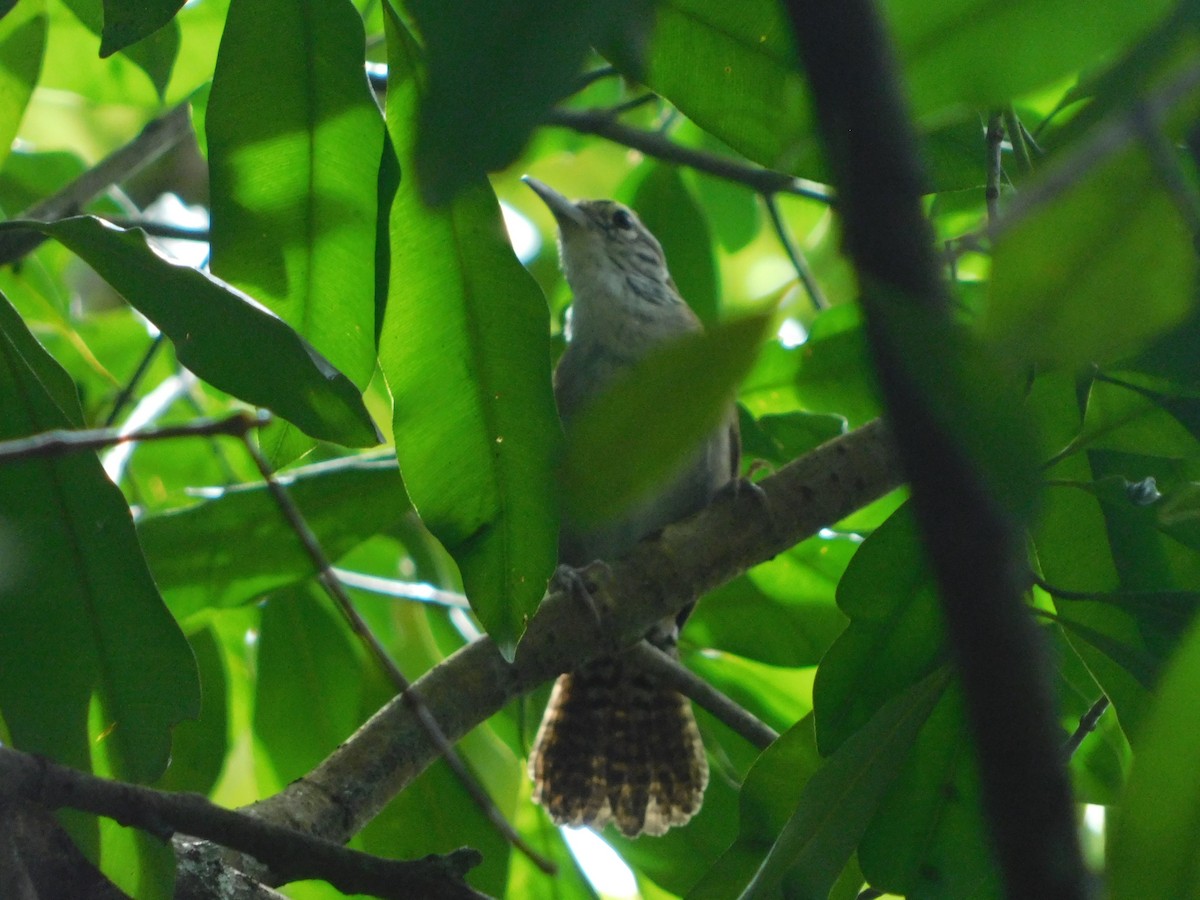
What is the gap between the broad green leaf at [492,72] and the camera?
61cm

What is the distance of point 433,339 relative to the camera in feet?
5.74

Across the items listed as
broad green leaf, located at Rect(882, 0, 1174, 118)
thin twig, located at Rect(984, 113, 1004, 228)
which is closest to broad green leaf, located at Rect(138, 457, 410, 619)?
thin twig, located at Rect(984, 113, 1004, 228)

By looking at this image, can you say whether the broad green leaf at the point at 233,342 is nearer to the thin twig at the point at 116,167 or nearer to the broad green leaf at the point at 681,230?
the thin twig at the point at 116,167

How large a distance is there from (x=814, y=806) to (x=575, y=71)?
1164 millimetres

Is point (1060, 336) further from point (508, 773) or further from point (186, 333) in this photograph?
point (508, 773)

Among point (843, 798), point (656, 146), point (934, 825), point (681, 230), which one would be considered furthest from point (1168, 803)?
point (681, 230)

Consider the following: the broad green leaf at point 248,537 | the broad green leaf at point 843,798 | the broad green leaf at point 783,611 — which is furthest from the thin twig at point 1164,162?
the broad green leaf at point 783,611

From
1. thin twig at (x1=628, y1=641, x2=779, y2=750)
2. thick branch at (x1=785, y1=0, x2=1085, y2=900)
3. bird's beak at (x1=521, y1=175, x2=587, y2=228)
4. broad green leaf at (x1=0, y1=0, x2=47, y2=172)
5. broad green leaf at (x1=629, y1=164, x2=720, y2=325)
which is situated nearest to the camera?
thick branch at (x1=785, y1=0, x2=1085, y2=900)

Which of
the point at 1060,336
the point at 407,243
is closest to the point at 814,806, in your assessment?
the point at 407,243

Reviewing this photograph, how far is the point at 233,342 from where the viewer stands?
4.76ft

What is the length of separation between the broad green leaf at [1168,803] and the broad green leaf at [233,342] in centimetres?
93

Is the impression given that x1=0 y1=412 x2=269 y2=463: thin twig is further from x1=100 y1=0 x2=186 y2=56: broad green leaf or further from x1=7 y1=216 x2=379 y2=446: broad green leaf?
x1=100 y1=0 x2=186 y2=56: broad green leaf

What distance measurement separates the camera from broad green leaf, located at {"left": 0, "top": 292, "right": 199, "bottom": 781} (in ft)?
5.30

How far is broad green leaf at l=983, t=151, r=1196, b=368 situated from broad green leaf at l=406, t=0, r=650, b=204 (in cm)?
25
